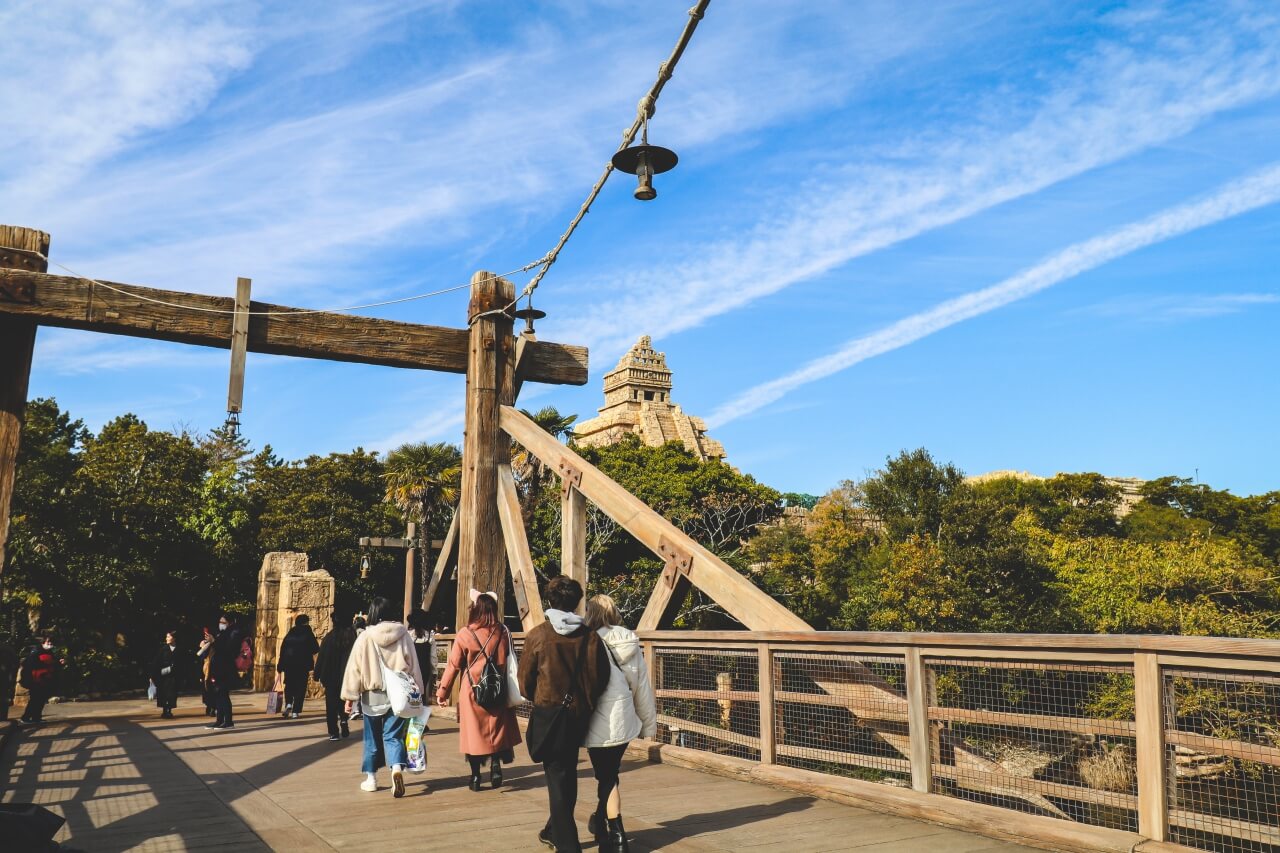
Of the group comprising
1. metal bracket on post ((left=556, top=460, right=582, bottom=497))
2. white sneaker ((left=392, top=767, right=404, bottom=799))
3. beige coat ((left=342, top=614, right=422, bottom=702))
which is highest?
metal bracket on post ((left=556, top=460, right=582, bottom=497))

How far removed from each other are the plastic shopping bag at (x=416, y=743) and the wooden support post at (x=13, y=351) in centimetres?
374

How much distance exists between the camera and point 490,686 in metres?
6.79

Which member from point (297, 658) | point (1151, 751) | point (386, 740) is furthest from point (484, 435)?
point (1151, 751)

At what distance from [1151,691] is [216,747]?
891cm

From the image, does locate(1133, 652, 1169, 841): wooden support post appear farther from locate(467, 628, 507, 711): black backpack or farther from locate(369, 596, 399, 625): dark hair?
locate(369, 596, 399, 625): dark hair

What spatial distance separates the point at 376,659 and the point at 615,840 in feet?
9.82

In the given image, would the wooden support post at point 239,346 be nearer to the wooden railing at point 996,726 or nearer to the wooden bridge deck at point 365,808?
the wooden bridge deck at point 365,808

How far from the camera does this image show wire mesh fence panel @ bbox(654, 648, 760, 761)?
25.1 ft

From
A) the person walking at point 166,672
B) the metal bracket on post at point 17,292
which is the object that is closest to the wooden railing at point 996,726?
the metal bracket on post at point 17,292

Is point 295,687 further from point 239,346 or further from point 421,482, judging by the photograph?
point 421,482

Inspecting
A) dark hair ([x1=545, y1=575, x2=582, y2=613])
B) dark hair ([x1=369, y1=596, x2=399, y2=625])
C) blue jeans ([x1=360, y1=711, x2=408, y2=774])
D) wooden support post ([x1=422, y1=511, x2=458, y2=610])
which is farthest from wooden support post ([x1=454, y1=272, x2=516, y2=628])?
dark hair ([x1=545, y1=575, x2=582, y2=613])

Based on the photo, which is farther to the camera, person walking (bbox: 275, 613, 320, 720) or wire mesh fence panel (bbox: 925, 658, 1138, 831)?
person walking (bbox: 275, 613, 320, 720)

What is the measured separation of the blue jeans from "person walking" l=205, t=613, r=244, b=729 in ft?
19.7

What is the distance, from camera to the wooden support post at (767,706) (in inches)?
281
